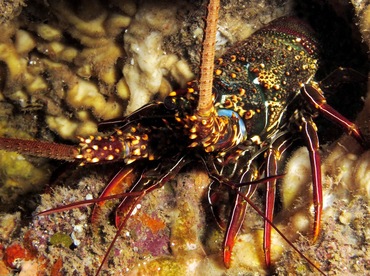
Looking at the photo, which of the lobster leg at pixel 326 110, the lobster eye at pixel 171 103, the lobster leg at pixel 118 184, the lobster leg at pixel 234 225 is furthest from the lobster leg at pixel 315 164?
the lobster leg at pixel 118 184

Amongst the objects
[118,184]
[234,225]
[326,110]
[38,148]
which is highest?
[326,110]

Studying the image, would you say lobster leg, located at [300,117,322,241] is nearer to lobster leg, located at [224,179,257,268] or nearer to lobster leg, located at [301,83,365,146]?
lobster leg, located at [301,83,365,146]

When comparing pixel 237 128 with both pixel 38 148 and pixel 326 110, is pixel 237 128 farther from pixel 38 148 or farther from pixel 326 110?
pixel 38 148

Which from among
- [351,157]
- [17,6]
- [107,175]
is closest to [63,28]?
[17,6]

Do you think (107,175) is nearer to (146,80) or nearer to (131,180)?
(131,180)

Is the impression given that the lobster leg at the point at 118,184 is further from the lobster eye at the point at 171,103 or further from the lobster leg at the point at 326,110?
the lobster leg at the point at 326,110

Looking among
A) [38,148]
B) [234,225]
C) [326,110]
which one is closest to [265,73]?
[326,110]
